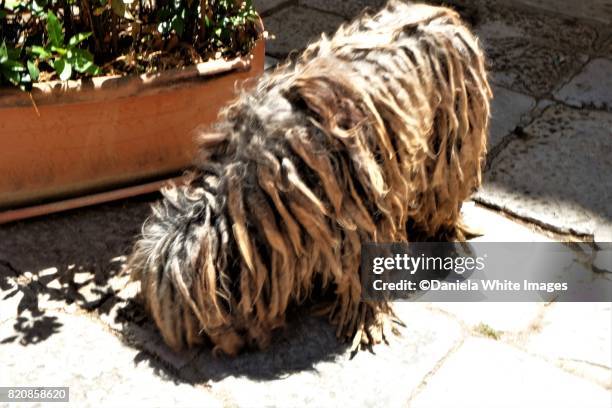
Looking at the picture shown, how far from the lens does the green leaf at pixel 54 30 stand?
2.84 m

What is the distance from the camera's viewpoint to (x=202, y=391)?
7.98ft

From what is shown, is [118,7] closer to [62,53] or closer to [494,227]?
[62,53]

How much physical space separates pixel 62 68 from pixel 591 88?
2.45 meters

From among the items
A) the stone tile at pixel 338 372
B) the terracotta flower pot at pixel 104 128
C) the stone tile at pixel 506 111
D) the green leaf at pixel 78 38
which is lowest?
the stone tile at pixel 506 111

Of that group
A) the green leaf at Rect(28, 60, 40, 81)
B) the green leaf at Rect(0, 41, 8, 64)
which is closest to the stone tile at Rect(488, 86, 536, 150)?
the green leaf at Rect(28, 60, 40, 81)

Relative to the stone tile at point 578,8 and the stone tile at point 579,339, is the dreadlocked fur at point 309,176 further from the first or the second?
the stone tile at point 578,8

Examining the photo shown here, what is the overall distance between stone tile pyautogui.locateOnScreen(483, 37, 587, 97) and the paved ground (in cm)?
47

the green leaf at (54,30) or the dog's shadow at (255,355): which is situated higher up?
the green leaf at (54,30)

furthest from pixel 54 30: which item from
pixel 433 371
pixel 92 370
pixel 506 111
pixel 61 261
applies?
pixel 506 111

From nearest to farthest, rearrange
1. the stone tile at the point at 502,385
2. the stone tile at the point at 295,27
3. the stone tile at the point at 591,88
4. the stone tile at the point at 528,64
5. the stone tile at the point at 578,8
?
1. the stone tile at the point at 502,385
2. the stone tile at the point at 591,88
3. the stone tile at the point at 528,64
4. the stone tile at the point at 295,27
5. the stone tile at the point at 578,8

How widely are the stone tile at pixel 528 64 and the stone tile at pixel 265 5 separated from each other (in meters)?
1.21

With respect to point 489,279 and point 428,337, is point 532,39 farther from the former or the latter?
point 428,337

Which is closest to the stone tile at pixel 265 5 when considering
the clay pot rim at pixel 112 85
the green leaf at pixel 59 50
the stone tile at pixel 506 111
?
the stone tile at pixel 506 111

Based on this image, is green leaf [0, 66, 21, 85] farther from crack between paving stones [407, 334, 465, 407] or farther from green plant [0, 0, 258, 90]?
crack between paving stones [407, 334, 465, 407]
